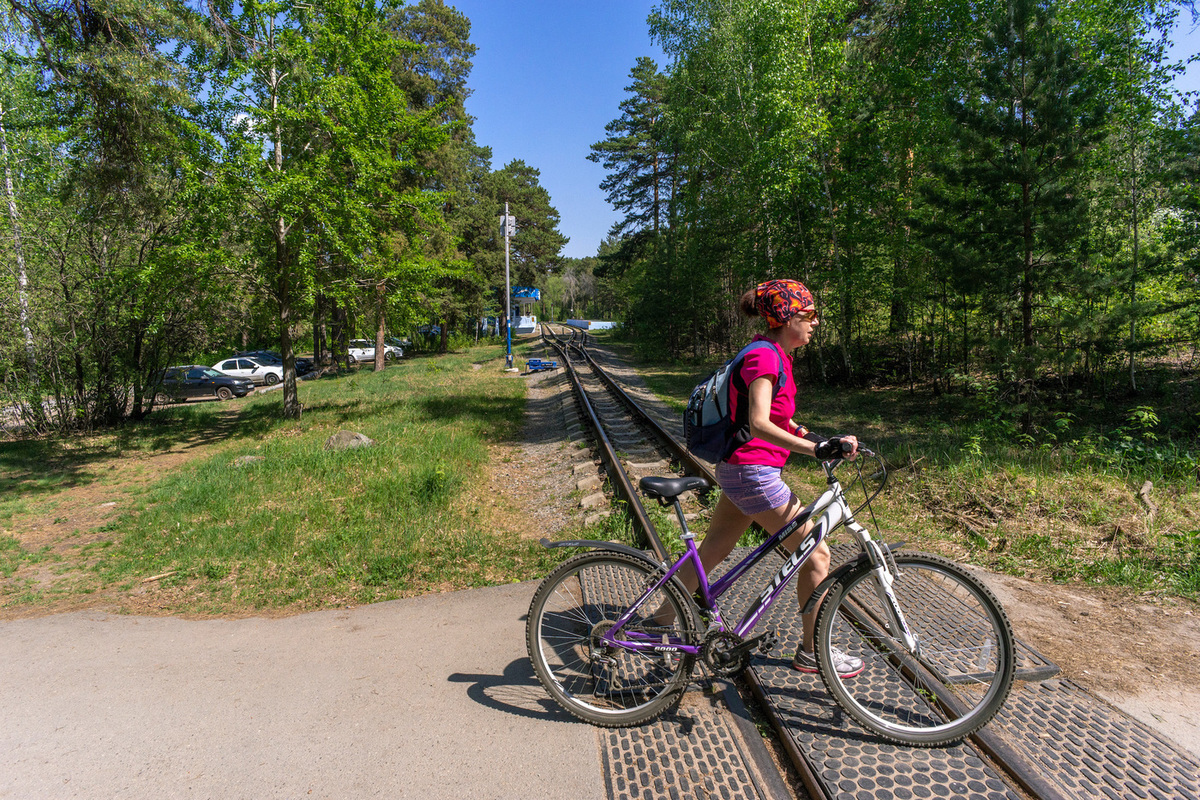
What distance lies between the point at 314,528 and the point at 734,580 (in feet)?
16.4

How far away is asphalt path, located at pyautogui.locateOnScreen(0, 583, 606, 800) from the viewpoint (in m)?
2.57

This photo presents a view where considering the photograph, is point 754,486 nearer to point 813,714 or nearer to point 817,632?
point 817,632

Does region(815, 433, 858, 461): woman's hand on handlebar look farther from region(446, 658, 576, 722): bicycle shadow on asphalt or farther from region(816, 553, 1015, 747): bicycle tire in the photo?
region(446, 658, 576, 722): bicycle shadow on asphalt

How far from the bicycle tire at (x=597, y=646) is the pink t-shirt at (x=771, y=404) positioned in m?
0.71

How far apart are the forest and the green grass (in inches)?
132

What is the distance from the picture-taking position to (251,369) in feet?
85.0

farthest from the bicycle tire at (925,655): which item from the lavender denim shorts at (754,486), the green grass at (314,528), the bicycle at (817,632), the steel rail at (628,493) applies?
the green grass at (314,528)

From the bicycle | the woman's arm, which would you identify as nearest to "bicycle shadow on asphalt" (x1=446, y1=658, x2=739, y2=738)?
the bicycle

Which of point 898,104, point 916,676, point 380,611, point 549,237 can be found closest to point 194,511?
point 380,611

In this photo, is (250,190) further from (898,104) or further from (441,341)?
Result: (441,341)

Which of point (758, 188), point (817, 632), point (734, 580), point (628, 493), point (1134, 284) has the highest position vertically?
point (758, 188)

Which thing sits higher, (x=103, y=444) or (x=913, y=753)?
(x=103, y=444)

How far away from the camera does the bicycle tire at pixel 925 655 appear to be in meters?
2.63

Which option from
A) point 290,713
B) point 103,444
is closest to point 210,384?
point 103,444
